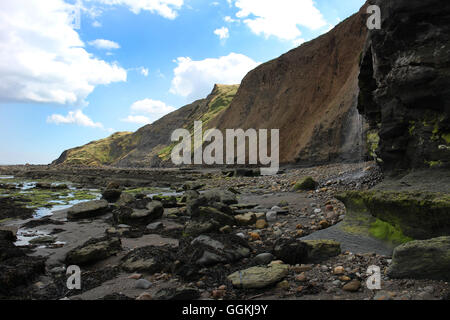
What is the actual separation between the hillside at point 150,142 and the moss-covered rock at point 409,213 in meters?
72.8

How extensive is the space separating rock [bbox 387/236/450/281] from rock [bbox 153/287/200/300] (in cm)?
259

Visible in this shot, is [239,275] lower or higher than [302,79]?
lower

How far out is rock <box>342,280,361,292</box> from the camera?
3789 millimetres

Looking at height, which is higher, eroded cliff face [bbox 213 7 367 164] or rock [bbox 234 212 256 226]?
eroded cliff face [bbox 213 7 367 164]

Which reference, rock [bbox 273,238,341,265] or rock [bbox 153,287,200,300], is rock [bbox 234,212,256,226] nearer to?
rock [bbox 273,238,341,265]

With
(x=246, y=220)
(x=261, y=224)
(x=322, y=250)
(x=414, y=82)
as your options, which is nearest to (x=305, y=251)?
(x=322, y=250)

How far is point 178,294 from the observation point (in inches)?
159

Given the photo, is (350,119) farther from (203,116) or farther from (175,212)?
(203,116)

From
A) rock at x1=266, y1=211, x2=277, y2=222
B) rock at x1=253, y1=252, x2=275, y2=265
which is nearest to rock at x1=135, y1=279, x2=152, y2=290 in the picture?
rock at x1=253, y1=252, x2=275, y2=265

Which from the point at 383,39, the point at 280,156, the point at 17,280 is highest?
the point at 383,39
